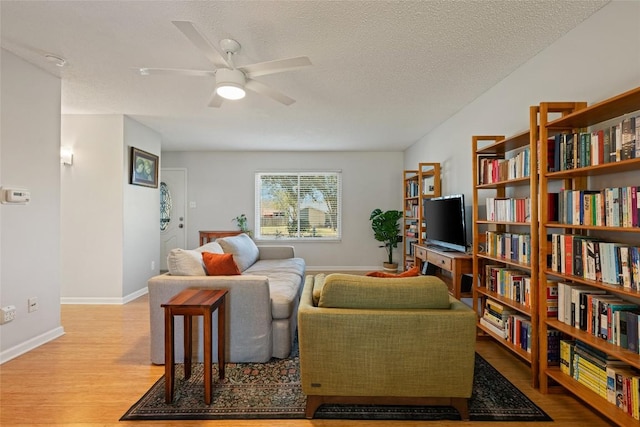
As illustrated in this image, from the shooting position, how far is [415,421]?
5.68 feet

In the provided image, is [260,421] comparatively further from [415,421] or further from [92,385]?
[92,385]

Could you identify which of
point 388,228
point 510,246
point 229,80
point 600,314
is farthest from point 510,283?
point 388,228

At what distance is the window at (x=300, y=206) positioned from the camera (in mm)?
6230

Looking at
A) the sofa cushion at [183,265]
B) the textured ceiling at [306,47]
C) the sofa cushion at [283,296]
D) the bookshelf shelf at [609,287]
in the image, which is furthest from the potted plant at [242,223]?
the bookshelf shelf at [609,287]

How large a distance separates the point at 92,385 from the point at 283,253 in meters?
2.75

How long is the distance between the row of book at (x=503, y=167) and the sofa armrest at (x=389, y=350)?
1227 millimetres

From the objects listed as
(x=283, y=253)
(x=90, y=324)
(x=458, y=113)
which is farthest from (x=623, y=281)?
(x=90, y=324)

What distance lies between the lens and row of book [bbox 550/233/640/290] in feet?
4.97

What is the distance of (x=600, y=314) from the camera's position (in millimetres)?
1675

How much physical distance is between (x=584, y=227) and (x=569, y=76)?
1.12m

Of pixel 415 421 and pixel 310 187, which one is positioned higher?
pixel 310 187

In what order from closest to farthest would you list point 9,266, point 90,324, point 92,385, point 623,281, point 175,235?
point 623,281, point 92,385, point 9,266, point 90,324, point 175,235

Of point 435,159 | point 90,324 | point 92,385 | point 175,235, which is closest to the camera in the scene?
point 92,385

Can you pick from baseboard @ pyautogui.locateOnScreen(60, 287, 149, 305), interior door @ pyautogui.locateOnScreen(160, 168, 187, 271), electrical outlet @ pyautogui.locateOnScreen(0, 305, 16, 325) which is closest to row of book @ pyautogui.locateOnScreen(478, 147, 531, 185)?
electrical outlet @ pyautogui.locateOnScreen(0, 305, 16, 325)
